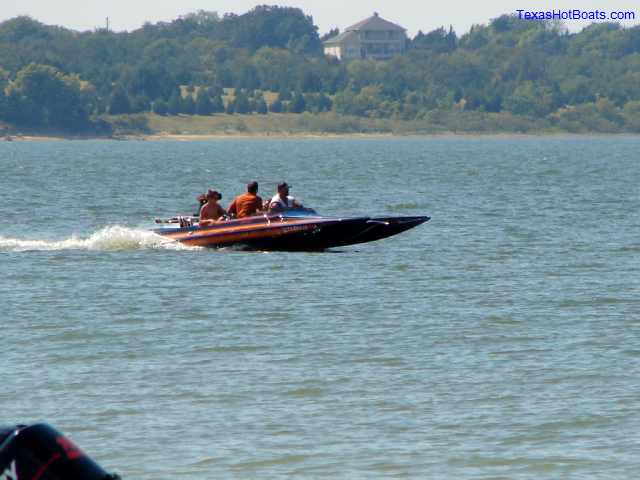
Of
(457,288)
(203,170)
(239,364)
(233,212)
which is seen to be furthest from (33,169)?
(239,364)

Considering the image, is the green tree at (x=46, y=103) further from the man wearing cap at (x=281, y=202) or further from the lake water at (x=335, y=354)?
the man wearing cap at (x=281, y=202)

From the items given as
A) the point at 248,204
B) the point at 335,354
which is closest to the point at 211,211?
the point at 248,204

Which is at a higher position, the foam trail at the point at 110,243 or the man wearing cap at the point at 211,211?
the man wearing cap at the point at 211,211

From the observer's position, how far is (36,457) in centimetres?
880

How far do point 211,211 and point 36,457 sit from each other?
19646 mm

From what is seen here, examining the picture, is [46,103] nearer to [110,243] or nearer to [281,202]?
[110,243]

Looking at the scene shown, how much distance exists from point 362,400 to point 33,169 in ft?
244

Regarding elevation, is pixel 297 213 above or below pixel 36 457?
below

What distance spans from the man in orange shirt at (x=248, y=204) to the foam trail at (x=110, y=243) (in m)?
1.46

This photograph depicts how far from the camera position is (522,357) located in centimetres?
1706

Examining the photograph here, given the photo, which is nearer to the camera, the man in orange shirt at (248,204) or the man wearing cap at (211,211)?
the man in orange shirt at (248,204)

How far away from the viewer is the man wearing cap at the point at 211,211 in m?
28.1

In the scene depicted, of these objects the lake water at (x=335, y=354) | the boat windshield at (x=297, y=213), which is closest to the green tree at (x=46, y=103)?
the lake water at (x=335, y=354)

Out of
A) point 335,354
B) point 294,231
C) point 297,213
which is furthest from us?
point 297,213
